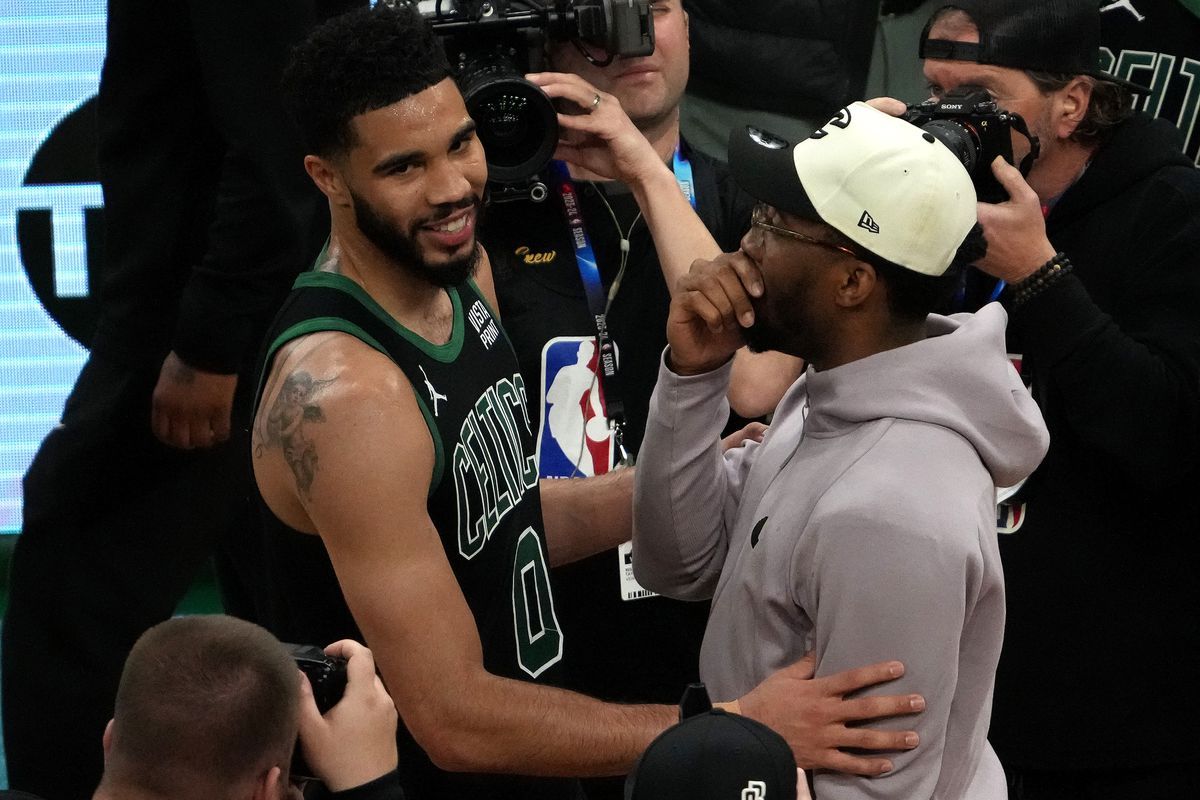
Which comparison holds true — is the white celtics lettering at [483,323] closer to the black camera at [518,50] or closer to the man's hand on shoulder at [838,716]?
the black camera at [518,50]

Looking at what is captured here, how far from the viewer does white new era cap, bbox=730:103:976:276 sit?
1914 millimetres

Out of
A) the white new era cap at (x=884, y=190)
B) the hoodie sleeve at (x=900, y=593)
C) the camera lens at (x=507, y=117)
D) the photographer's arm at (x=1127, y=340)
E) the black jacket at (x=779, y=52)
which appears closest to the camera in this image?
the hoodie sleeve at (x=900, y=593)

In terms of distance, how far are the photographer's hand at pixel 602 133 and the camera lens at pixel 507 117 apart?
0.23 feet

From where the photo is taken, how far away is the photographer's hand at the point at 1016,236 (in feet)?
8.82

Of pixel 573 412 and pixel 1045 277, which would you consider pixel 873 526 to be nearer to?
pixel 1045 277

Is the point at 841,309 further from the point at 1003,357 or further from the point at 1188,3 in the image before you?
the point at 1188,3

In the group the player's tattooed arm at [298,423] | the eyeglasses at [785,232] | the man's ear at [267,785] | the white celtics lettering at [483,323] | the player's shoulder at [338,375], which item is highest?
the eyeglasses at [785,232]

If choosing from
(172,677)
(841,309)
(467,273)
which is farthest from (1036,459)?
(172,677)

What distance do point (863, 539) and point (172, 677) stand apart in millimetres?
800

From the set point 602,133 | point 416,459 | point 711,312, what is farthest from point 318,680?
point 602,133

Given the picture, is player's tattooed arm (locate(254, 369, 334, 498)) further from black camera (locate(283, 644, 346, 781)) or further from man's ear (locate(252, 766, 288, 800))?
man's ear (locate(252, 766, 288, 800))

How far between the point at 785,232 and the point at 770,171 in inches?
3.2

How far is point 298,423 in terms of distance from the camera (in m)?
2.15

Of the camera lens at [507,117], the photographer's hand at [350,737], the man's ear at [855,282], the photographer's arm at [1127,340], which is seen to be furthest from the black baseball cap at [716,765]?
the camera lens at [507,117]
